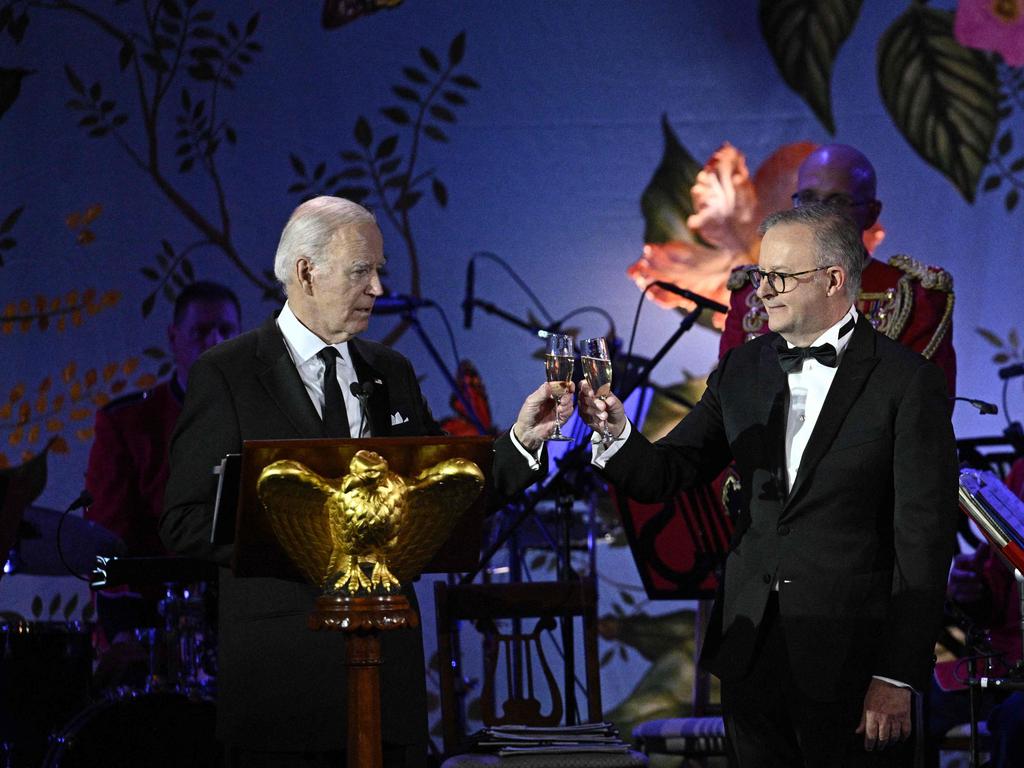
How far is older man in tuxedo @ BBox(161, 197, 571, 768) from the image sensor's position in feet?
7.59

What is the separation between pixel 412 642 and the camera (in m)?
2.43

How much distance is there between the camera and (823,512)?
2500mm

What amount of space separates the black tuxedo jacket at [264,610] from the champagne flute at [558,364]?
28 centimetres

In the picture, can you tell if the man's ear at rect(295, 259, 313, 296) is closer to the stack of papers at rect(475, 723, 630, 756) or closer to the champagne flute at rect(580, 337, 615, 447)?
the champagne flute at rect(580, 337, 615, 447)

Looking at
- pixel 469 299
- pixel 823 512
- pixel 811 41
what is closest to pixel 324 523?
pixel 823 512

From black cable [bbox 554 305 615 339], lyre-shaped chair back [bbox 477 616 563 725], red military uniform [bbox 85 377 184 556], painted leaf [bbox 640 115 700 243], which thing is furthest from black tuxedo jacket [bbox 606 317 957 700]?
painted leaf [bbox 640 115 700 243]

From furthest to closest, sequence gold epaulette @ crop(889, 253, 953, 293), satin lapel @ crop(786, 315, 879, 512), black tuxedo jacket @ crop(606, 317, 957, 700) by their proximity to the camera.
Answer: gold epaulette @ crop(889, 253, 953, 293)
satin lapel @ crop(786, 315, 879, 512)
black tuxedo jacket @ crop(606, 317, 957, 700)

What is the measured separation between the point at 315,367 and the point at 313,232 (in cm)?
25

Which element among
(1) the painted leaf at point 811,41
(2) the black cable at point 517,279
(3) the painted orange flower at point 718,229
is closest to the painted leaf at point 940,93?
(1) the painted leaf at point 811,41

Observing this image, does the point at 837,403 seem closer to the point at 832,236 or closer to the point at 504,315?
the point at 832,236

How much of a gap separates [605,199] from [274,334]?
3.06 meters

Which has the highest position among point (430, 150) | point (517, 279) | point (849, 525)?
point (430, 150)

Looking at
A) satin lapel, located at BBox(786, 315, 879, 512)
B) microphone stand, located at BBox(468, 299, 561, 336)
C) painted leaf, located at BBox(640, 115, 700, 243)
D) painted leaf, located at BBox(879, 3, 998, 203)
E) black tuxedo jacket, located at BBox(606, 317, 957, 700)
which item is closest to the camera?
black tuxedo jacket, located at BBox(606, 317, 957, 700)

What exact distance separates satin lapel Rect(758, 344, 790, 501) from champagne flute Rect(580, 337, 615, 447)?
1.05ft
